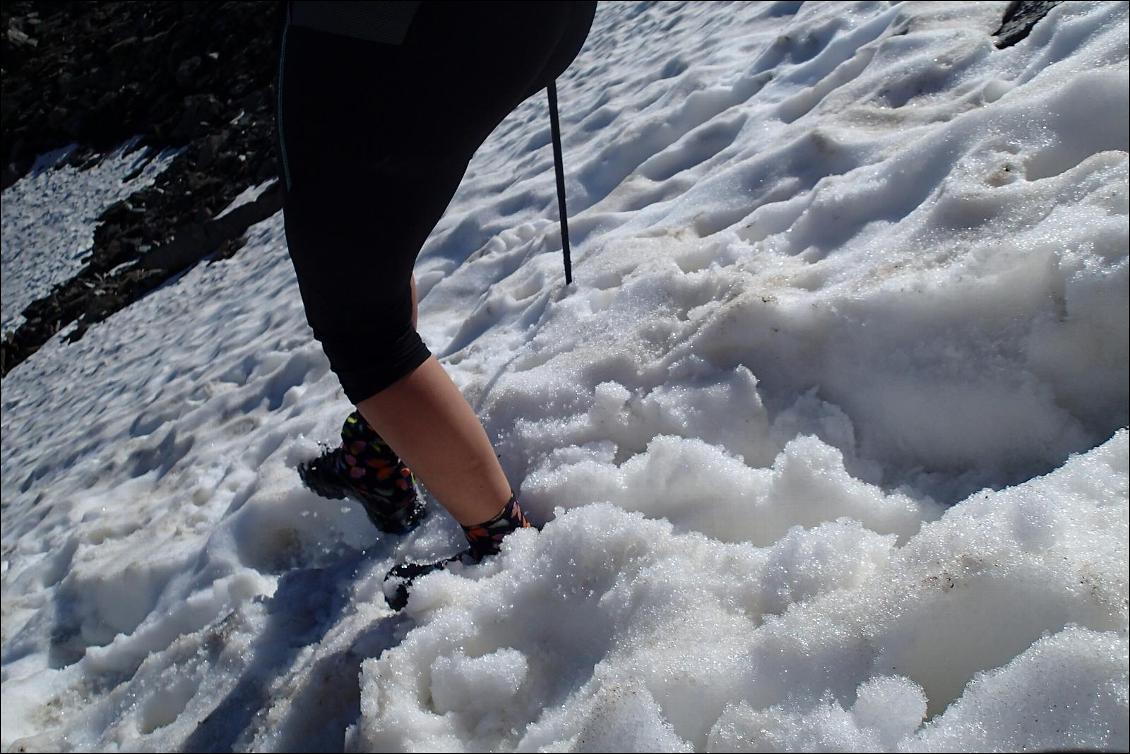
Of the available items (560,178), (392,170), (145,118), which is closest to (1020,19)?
(560,178)

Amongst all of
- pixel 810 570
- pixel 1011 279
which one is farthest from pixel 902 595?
pixel 1011 279

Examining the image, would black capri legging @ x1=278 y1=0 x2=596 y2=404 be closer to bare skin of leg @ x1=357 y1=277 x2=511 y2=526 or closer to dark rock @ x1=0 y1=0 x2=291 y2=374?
bare skin of leg @ x1=357 y1=277 x2=511 y2=526

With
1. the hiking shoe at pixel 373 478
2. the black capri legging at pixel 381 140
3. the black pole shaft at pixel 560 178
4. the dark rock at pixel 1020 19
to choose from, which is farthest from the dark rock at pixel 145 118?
the black capri legging at pixel 381 140

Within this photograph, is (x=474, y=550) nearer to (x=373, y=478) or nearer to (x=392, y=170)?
(x=373, y=478)

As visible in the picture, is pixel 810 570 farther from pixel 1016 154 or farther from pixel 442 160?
pixel 1016 154

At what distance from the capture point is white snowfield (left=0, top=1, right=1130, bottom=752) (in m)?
1.37

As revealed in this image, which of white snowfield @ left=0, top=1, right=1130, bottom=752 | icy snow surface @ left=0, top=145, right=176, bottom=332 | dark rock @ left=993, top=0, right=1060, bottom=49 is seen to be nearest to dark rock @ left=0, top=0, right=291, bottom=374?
icy snow surface @ left=0, top=145, right=176, bottom=332

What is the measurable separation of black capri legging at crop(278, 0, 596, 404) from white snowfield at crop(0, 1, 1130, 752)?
0.70 metres

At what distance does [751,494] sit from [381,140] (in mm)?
1177

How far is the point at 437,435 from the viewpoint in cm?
176

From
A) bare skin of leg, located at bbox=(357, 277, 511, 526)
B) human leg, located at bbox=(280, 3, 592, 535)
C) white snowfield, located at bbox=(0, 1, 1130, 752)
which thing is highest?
human leg, located at bbox=(280, 3, 592, 535)

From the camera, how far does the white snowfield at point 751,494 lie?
137cm

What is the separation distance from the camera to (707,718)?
1.42 m

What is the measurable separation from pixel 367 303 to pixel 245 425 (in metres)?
2.80
